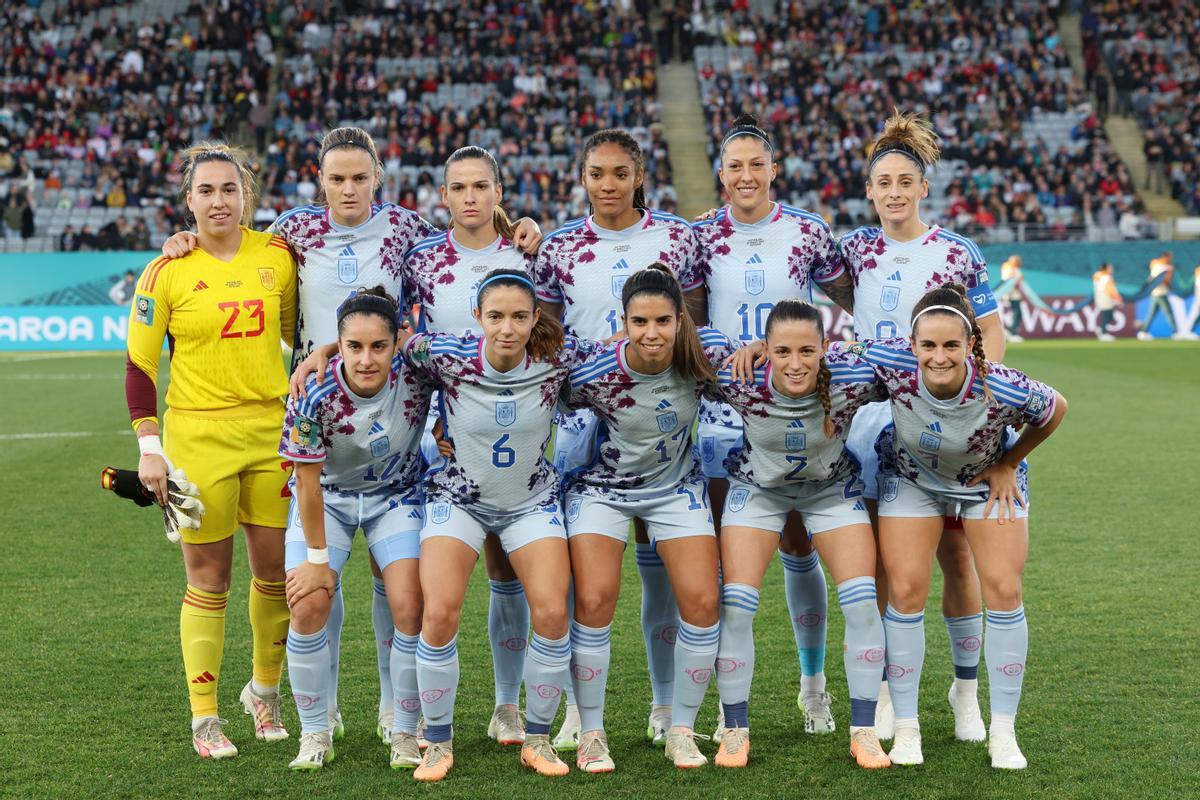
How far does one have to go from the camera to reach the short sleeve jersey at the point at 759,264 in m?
4.60

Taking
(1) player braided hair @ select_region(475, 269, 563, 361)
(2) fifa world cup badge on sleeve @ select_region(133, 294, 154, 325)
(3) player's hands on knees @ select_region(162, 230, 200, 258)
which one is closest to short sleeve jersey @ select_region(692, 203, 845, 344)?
(1) player braided hair @ select_region(475, 269, 563, 361)

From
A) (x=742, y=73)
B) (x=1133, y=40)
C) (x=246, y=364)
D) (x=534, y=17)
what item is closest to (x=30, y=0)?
(x=534, y=17)

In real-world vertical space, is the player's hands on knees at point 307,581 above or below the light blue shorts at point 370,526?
below

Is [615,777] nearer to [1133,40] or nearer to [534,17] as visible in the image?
[534,17]

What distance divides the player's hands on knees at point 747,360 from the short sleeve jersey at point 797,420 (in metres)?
0.03

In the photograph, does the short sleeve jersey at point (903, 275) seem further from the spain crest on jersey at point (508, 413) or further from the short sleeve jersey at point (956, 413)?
the spain crest on jersey at point (508, 413)

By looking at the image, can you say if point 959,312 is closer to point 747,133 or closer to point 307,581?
point 747,133

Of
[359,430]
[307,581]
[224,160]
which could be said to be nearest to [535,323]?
[359,430]

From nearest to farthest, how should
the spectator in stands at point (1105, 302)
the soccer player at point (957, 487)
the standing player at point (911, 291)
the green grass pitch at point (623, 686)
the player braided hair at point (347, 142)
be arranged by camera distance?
1. the green grass pitch at point (623, 686)
2. the soccer player at point (957, 487)
3. the standing player at point (911, 291)
4. the player braided hair at point (347, 142)
5. the spectator in stands at point (1105, 302)

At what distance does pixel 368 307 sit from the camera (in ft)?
13.5

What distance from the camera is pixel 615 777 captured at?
13.2ft

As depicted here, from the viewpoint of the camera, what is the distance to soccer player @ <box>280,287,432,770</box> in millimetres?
4105

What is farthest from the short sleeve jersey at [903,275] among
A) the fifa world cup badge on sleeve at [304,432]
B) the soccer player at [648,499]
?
the fifa world cup badge on sleeve at [304,432]

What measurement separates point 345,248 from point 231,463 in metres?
0.90
